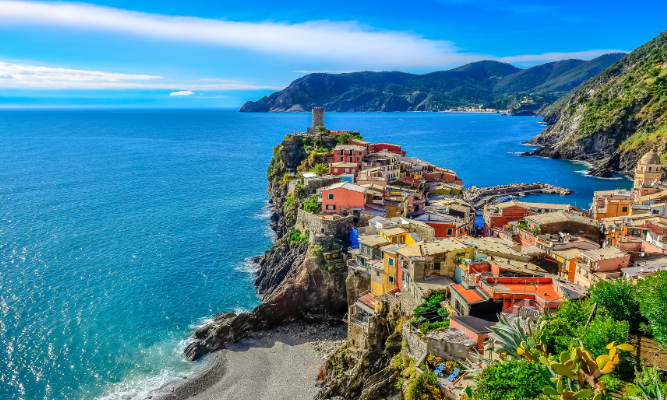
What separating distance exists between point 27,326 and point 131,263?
1580 cm

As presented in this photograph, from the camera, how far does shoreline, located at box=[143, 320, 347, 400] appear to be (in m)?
34.0

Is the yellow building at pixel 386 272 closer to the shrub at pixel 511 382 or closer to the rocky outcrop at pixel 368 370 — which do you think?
the rocky outcrop at pixel 368 370

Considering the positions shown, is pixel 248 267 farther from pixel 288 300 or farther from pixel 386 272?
pixel 386 272

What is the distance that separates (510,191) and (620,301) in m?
77.9

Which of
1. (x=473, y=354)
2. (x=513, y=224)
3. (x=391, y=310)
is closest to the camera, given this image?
(x=473, y=354)

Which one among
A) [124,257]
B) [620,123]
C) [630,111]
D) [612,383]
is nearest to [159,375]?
[124,257]

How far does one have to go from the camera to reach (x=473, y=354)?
21.9m

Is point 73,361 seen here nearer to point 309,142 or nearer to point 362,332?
point 362,332

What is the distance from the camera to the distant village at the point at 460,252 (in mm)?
25656

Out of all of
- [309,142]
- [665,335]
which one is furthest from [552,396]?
[309,142]

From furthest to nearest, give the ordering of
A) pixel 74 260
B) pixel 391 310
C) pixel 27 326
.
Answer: pixel 74 260 < pixel 27 326 < pixel 391 310

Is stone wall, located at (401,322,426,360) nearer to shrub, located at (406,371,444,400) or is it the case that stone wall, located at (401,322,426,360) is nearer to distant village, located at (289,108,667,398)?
distant village, located at (289,108,667,398)

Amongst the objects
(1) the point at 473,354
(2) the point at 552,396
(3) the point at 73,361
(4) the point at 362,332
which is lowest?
(3) the point at 73,361

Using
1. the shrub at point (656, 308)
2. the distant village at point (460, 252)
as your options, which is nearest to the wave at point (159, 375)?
the distant village at point (460, 252)
